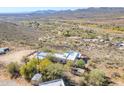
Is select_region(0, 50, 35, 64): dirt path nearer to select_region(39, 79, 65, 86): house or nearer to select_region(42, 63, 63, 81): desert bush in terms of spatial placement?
select_region(42, 63, 63, 81): desert bush

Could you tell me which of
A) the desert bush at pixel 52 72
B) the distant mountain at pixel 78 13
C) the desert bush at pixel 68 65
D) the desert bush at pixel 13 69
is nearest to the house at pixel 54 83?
the desert bush at pixel 52 72

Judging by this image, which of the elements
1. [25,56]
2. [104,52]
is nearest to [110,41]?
[104,52]

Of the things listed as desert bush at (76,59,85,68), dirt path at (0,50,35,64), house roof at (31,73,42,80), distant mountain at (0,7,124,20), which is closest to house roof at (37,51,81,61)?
desert bush at (76,59,85,68)

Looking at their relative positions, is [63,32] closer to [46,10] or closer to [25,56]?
[46,10]

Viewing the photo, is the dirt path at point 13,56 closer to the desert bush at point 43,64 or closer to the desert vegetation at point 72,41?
the desert vegetation at point 72,41

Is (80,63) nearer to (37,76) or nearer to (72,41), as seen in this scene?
(72,41)
